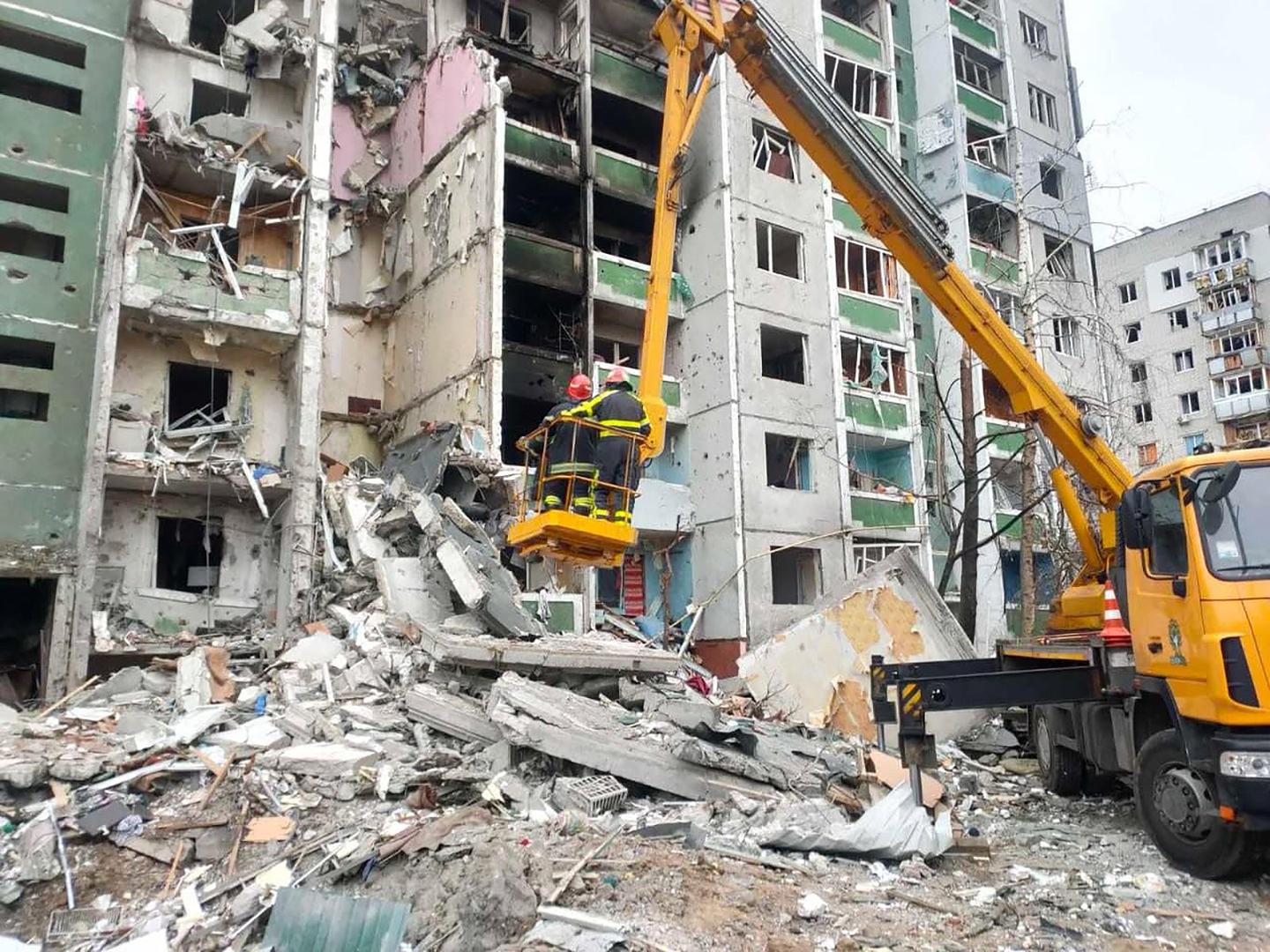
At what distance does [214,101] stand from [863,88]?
56.7ft

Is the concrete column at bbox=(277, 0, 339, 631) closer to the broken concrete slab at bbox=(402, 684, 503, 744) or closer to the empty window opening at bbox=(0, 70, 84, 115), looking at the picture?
the empty window opening at bbox=(0, 70, 84, 115)

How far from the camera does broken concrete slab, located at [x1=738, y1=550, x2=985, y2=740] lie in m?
11.5

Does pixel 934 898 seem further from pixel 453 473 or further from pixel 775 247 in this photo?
pixel 775 247

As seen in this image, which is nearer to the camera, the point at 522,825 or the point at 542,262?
the point at 522,825

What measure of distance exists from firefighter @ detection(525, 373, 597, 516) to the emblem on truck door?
4.70 metres

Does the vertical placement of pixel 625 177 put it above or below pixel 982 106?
below

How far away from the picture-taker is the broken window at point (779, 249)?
72.5 feet

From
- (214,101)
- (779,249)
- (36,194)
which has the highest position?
→ (214,101)

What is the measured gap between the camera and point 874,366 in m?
22.8

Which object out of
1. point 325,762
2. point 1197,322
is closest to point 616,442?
point 325,762

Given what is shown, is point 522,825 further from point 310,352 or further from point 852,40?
point 852,40

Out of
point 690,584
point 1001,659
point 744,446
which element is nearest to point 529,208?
point 744,446

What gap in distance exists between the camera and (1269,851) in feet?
19.5

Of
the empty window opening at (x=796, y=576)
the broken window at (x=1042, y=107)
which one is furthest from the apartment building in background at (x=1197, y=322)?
the empty window opening at (x=796, y=576)
